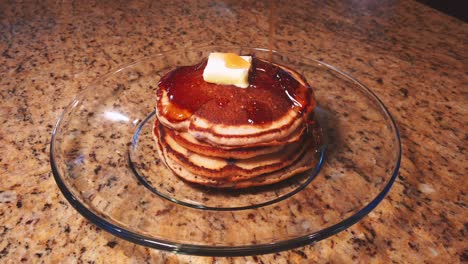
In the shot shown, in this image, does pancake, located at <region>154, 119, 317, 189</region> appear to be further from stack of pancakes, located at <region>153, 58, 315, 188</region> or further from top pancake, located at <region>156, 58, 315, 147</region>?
top pancake, located at <region>156, 58, 315, 147</region>

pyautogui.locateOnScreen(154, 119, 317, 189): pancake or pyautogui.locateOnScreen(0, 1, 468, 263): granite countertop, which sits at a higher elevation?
pyautogui.locateOnScreen(154, 119, 317, 189): pancake

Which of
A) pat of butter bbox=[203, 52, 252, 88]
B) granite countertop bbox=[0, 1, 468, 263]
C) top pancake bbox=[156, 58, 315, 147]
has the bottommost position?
granite countertop bbox=[0, 1, 468, 263]

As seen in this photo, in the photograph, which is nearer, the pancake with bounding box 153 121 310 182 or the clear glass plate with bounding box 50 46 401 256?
the clear glass plate with bounding box 50 46 401 256

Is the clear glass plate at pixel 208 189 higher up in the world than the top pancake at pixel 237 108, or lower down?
lower down

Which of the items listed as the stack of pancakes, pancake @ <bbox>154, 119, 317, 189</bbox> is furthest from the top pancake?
pancake @ <bbox>154, 119, 317, 189</bbox>

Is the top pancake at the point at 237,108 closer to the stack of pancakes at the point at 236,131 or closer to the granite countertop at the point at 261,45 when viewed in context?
the stack of pancakes at the point at 236,131

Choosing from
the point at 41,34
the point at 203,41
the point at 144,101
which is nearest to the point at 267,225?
the point at 144,101

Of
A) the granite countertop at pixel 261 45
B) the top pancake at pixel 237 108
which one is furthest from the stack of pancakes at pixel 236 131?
the granite countertop at pixel 261 45
